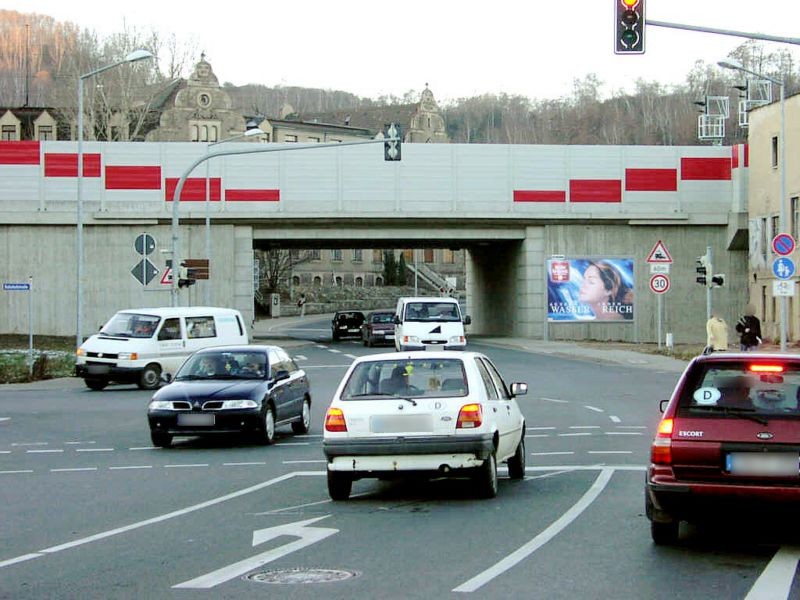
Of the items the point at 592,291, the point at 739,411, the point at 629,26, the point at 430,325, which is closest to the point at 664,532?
the point at 739,411

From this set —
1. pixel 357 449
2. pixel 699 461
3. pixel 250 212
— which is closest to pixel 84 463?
pixel 357 449

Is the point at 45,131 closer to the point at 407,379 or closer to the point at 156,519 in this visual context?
the point at 407,379

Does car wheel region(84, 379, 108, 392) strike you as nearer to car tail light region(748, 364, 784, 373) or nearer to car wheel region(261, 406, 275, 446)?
car wheel region(261, 406, 275, 446)

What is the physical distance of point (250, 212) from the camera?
5578cm

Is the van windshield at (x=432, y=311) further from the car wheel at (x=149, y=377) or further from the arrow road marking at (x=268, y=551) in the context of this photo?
the arrow road marking at (x=268, y=551)

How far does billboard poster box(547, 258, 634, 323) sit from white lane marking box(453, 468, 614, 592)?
4391 centimetres

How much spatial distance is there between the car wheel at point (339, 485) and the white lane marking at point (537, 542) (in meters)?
2.27

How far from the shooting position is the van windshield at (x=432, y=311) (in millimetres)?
43031

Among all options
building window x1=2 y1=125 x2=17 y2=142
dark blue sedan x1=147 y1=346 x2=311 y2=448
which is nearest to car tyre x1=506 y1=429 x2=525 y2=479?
dark blue sedan x1=147 y1=346 x2=311 y2=448

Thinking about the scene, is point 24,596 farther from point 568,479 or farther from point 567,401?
point 567,401

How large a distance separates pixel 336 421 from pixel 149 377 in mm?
19130

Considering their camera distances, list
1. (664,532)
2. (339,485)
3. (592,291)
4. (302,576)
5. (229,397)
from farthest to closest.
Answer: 1. (592,291)
2. (229,397)
3. (339,485)
4. (664,532)
5. (302,576)

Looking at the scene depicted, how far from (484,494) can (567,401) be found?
45.9 ft

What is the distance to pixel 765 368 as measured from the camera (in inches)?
364
